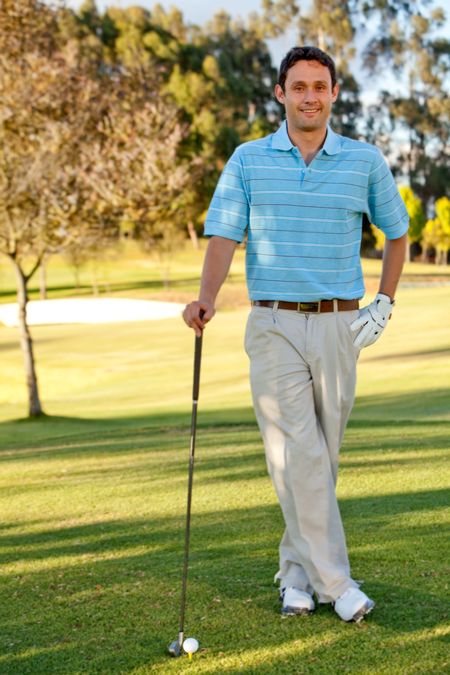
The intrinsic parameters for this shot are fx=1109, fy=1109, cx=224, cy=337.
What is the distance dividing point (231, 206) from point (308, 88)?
564 mm

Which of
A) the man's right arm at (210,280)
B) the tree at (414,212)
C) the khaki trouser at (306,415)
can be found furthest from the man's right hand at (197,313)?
the tree at (414,212)

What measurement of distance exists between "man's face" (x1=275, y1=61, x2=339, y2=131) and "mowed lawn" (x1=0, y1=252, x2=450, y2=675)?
1.95 meters

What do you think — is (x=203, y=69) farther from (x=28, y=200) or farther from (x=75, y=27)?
(x=28, y=200)

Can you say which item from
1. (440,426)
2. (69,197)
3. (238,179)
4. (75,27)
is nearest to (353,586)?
(238,179)

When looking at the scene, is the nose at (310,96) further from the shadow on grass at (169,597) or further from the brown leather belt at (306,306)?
the shadow on grass at (169,597)

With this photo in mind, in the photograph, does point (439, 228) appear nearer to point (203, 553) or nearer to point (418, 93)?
point (418, 93)

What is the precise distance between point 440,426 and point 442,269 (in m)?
59.9

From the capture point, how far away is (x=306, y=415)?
4465mm

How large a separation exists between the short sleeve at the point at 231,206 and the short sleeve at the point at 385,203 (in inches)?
21.3

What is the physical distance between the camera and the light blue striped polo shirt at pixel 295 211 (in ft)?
14.6

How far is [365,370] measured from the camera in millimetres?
23172

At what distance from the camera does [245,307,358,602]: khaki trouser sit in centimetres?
444

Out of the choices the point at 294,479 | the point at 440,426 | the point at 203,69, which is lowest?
the point at 440,426

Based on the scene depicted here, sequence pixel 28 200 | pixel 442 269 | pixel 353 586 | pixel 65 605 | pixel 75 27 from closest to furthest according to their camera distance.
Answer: pixel 353 586, pixel 65 605, pixel 28 200, pixel 75 27, pixel 442 269
